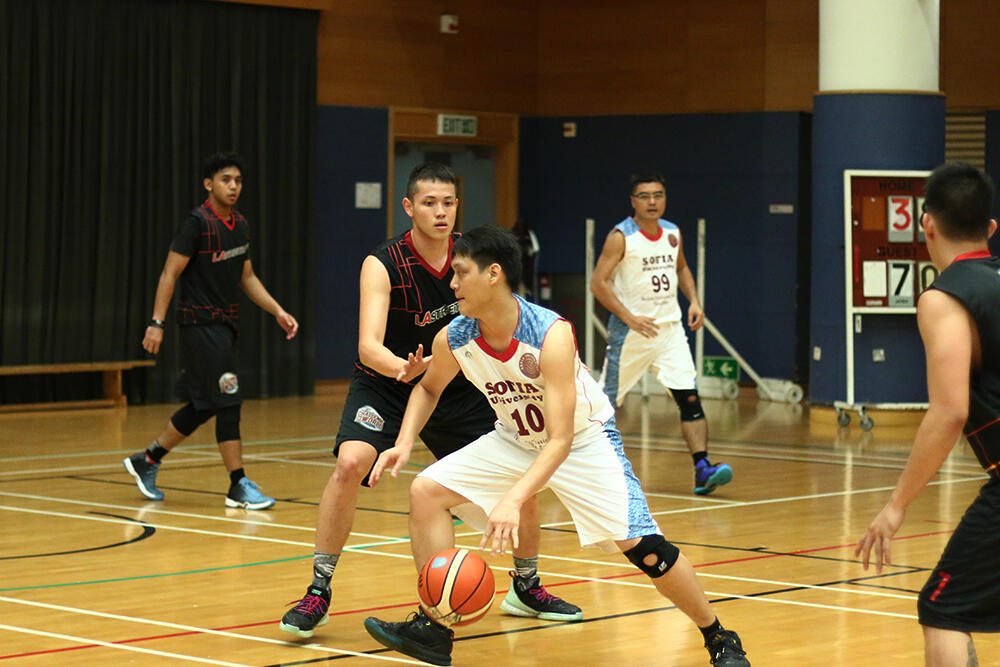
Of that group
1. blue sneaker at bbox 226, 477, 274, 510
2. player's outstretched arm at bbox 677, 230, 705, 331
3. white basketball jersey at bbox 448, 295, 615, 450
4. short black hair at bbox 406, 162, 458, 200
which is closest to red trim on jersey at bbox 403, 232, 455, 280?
short black hair at bbox 406, 162, 458, 200

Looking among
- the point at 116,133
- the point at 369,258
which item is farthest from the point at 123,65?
the point at 369,258

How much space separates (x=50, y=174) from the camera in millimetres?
14859

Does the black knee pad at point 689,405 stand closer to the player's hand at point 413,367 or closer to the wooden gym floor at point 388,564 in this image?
the wooden gym floor at point 388,564

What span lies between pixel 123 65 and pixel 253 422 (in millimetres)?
3916

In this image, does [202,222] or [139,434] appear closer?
[202,222]

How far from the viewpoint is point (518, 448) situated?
17.4 feet

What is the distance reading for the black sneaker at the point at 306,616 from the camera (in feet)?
18.3

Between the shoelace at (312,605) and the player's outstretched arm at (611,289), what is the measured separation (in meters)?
4.25

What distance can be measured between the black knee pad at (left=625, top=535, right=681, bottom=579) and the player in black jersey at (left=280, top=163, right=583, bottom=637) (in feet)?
2.94

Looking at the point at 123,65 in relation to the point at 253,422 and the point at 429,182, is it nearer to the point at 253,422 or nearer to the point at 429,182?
the point at 253,422

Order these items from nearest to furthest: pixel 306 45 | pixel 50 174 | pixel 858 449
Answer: pixel 858 449 → pixel 50 174 → pixel 306 45

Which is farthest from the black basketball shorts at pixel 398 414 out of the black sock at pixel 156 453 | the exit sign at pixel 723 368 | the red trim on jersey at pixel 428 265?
the exit sign at pixel 723 368

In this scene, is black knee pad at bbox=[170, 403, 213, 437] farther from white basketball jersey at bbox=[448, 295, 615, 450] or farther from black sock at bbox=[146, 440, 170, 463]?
white basketball jersey at bbox=[448, 295, 615, 450]

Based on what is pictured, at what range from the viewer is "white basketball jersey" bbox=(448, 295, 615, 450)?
5.01 metres
